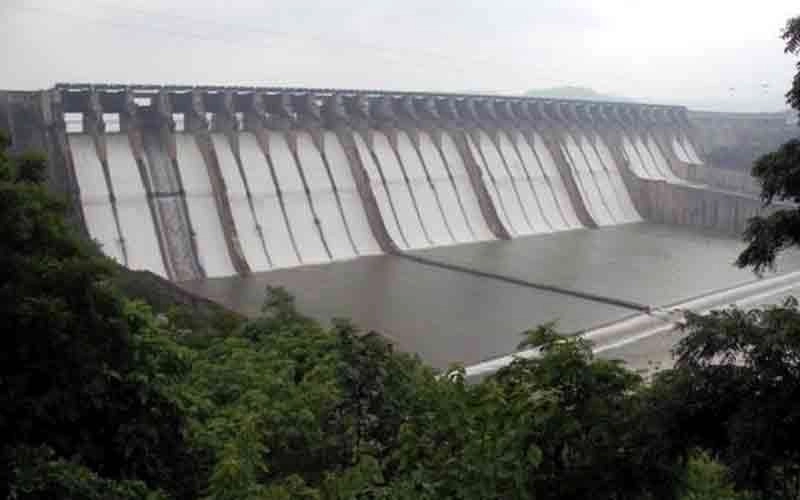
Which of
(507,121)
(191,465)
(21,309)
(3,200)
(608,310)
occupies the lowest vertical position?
(608,310)

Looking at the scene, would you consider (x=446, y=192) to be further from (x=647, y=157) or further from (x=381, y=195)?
(x=647, y=157)

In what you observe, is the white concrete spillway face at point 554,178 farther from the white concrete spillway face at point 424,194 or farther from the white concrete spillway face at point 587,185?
the white concrete spillway face at point 424,194

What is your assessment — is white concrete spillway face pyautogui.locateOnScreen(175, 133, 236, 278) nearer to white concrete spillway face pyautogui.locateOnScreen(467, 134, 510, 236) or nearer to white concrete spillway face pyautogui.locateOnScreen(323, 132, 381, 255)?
white concrete spillway face pyautogui.locateOnScreen(323, 132, 381, 255)

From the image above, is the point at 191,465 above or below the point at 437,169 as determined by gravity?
below

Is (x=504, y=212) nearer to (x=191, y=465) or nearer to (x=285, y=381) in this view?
(x=285, y=381)

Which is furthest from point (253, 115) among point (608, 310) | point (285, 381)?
point (285, 381)

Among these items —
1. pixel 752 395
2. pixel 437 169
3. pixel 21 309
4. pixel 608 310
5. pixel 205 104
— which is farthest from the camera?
pixel 437 169
